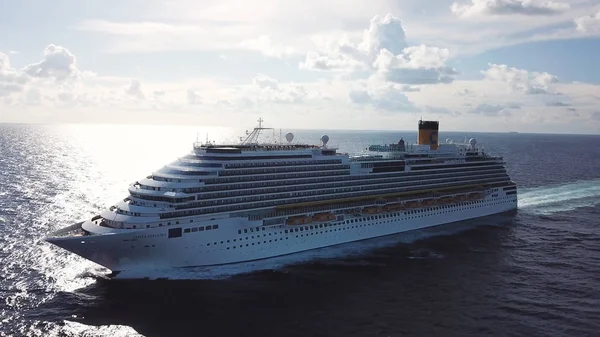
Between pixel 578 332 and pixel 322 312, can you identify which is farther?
pixel 322 312

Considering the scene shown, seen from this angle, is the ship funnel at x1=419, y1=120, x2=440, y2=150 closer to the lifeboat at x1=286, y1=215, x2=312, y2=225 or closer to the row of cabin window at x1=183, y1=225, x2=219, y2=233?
the lifeboat at x1=286, y1=215, x2=312, y2=225

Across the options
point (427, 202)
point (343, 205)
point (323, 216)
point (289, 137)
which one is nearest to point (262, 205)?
point (323, 216)

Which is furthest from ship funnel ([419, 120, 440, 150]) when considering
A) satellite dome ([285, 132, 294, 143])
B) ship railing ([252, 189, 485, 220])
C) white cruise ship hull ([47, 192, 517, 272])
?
satellite dome ([285, 132, 294, 143])

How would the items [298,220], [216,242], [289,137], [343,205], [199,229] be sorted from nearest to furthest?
[199,229]
[216,242]
[298,220]
[343,205]
[289,137]

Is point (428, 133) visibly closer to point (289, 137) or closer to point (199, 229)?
point (289, 137)

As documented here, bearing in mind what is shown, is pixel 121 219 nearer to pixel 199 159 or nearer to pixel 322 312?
pixel 199 159

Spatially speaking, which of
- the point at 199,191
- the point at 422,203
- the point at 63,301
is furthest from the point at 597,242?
the point at 63,301

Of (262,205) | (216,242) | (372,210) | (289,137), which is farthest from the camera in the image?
(289,137)
